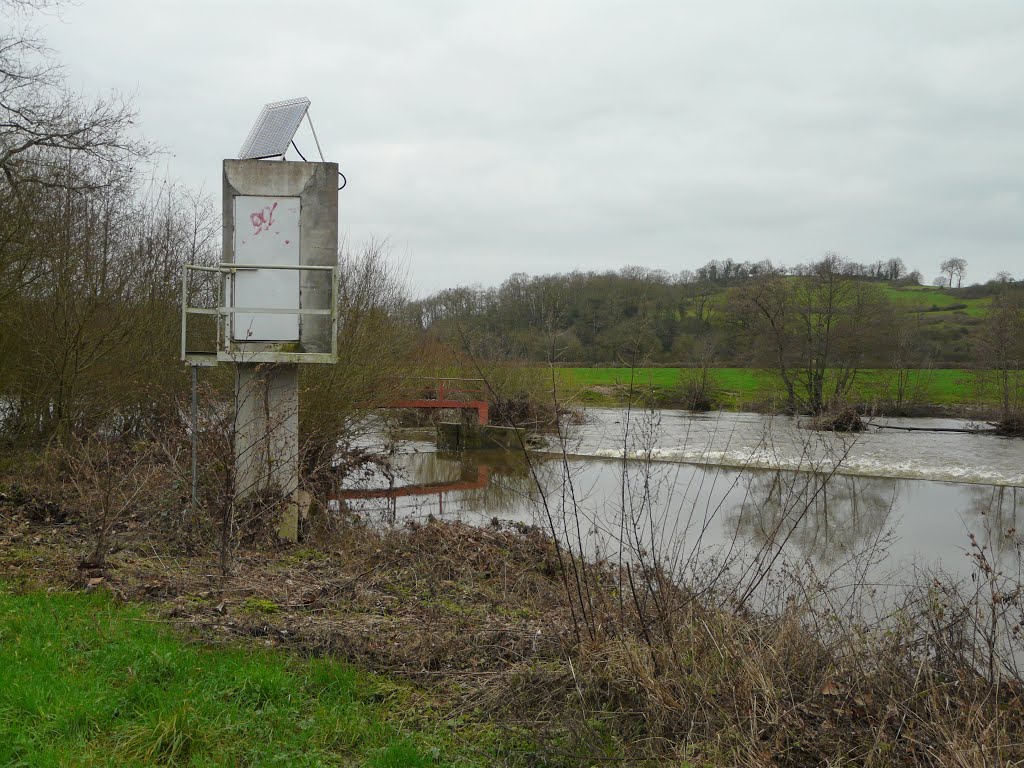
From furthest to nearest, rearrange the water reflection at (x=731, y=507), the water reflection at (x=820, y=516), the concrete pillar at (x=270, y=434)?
the water reflection at (x=731, y=507) → the concrete pillar at (x=270, y=434) → the water reflection at (x=820, y=516)

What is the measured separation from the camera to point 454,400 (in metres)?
25.5

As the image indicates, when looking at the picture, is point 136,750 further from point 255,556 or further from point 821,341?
point 821,341

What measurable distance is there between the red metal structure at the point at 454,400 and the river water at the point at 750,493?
61.5 inches

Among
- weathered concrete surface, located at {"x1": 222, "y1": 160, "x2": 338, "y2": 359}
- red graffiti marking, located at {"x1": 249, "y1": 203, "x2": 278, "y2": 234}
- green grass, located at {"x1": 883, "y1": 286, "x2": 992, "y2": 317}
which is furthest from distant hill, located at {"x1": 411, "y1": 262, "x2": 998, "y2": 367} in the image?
green grass, located at {"x1": 883, "y1": 286, "x2": 992, "y2": 317}

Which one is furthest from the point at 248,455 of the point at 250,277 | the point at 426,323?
the point at 426,323

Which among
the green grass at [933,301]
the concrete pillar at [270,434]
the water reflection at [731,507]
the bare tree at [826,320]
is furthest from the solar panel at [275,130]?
the green grass at [933,301]

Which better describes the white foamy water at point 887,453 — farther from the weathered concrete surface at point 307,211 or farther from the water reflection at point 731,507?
the weathered concrete surface at point 307,211

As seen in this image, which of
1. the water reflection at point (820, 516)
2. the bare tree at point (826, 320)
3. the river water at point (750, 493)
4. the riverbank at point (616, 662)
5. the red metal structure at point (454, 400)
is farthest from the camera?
the bare tree at point (826, 320)

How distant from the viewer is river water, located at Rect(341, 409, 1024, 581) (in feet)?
23.0

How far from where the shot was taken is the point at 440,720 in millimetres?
4578

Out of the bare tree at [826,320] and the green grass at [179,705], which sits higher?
the bare tree at [826,320]

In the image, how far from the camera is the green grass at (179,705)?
12.7 feet

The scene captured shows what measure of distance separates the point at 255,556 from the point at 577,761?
536 cm

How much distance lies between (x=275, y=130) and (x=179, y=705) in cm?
803
